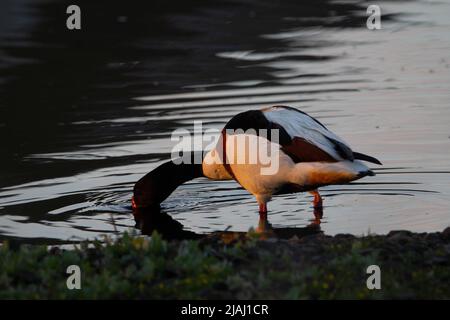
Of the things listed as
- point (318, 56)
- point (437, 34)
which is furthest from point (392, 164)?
point (437, 34)

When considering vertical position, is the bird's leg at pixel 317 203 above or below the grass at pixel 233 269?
above

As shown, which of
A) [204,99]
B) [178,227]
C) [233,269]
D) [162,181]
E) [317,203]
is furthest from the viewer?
[204,99]

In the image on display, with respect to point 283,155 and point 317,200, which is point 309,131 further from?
point 317,200

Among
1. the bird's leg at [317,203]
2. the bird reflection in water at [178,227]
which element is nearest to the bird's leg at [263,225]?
the bird reflection in water at [178,227]

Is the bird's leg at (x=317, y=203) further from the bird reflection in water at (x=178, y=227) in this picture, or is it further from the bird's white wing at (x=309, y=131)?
the bird's white wing at (x=309, y=131)

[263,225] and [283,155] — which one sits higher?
[283,155]

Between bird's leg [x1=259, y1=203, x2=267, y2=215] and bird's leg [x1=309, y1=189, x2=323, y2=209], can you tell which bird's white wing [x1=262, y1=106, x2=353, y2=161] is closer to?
bird's leg [x1=309, y1=189, x2=323, y2=209]

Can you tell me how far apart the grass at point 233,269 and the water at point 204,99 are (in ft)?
1.91

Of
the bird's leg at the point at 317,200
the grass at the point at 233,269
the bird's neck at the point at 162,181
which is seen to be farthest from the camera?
the bird's neck at the point at 162,181

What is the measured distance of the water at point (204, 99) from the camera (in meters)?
10.4

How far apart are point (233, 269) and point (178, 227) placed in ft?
10.7

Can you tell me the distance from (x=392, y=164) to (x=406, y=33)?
301 inches

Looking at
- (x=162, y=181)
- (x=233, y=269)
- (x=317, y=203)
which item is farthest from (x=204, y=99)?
(x=233, y=269)

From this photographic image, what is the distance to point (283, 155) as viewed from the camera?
382 inches
